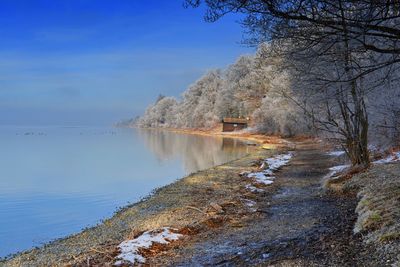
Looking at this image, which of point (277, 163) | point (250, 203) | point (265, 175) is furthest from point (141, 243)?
point (277, 163)

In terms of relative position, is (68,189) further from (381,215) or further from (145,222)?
(381,215)

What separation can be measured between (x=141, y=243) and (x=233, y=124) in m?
80.4

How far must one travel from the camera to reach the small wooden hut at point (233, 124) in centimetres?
8688

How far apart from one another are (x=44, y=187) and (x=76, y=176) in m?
5.02

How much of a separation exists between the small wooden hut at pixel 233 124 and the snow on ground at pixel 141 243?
7600cm

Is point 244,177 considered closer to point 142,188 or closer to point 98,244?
point 142,188

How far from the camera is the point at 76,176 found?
3206cm

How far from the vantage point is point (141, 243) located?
32.8ft

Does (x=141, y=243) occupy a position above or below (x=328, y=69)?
below

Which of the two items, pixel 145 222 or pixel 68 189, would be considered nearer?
pixel 145 222

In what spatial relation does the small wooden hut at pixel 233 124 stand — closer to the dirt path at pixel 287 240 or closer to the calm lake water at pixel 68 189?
the calm lake water at pixel 68 189

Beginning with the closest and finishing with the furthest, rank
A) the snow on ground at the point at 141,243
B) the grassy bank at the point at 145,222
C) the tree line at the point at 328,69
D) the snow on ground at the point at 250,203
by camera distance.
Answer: the tree line at the point at 328,69 < the snow on ground at the point at 141,243 < the grassy bank at the point at 145,222 < the snow on ground at the point at 250,203

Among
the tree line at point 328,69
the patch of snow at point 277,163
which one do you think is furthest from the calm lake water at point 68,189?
the tree line at point 328,69

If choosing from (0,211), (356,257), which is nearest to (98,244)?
(356,257)
